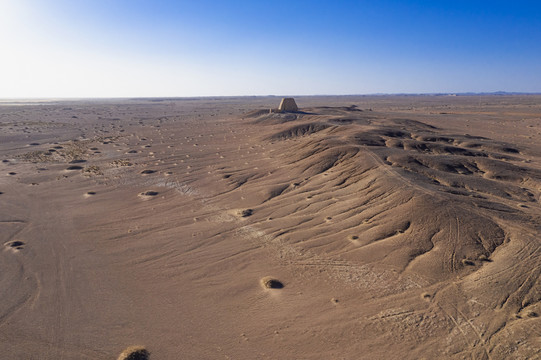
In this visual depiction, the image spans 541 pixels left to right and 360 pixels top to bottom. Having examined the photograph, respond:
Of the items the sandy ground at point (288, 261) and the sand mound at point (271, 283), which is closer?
the sandy ground at point (288, 261)

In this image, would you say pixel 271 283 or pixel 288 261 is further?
pixel 288 261

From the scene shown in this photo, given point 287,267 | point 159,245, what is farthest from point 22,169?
point 287,267

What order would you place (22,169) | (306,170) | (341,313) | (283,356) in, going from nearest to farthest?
1. (283,356)
2. (341,313)
3. (306,170)
4. (22,169)

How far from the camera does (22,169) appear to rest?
1029 inches

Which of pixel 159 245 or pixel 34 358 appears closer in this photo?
pixel 34 358

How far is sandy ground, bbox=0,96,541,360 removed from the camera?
25.0 feet

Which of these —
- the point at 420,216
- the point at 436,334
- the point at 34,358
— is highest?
the point at 420,216

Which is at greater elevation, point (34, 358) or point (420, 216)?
point (420, 216)

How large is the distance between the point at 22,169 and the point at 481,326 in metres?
32.5

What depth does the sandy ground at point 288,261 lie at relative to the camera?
7.61 meters

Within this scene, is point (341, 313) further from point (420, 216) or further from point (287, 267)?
point (420, 216)

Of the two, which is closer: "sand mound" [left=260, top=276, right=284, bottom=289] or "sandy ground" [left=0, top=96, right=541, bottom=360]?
"sandy ground" [left=0, top=96, right=541, bottom=360]

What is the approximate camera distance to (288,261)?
11.2 meters

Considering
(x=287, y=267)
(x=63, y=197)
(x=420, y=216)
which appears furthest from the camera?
A: (x=63, y=197)
